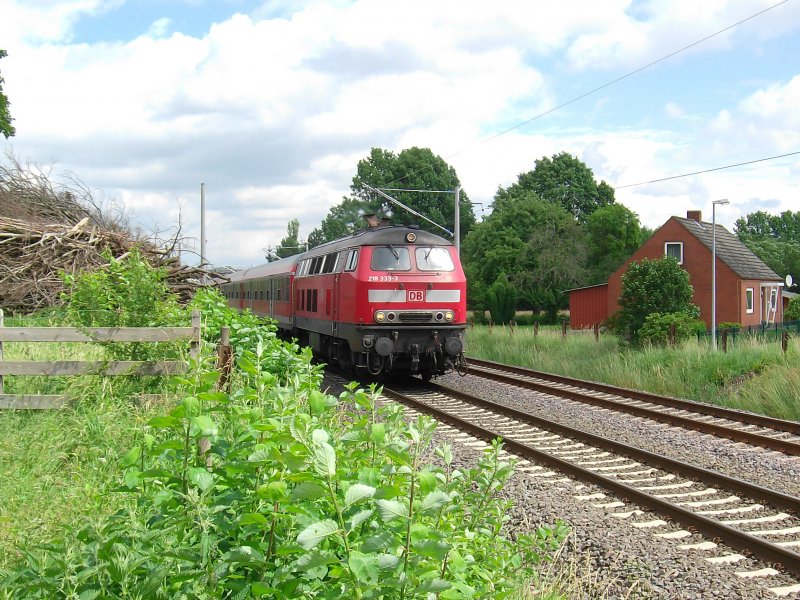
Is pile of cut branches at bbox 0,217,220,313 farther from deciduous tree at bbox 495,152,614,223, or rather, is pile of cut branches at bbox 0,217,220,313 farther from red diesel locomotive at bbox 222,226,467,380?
deciduous tree at bbox 495,152,614,223

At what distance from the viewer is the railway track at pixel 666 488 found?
6.03m

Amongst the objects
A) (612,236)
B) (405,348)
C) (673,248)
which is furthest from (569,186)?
(405,348)

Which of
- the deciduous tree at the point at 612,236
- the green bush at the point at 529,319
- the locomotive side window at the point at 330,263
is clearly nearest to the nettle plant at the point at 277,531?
the locomotive side window at the point at 330,263

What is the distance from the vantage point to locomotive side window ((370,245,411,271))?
573 inches

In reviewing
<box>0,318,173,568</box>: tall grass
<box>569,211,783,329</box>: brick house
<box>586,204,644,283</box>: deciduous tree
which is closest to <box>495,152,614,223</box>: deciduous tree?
<box>586,204,644,283</box>: deciduous tree

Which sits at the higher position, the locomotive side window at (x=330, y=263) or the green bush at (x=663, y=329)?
the locomotive side window at (x=330, y=263)

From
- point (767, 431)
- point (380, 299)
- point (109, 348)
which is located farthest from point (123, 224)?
point (767, 431)

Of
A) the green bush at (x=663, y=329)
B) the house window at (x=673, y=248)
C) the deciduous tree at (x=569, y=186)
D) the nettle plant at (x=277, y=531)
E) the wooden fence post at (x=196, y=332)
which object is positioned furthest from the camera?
the deciduous tree at (x=569, y=186)

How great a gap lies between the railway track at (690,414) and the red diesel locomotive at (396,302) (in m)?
2.32

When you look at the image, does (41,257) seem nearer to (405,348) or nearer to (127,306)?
(127,306)

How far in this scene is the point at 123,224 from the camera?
55.7ft

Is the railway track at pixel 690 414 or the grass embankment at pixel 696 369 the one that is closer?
the railway track at pixel 690 414

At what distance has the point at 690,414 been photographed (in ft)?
41.4

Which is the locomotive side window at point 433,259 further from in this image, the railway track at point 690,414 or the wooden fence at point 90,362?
the wooden fence at point 90,362
